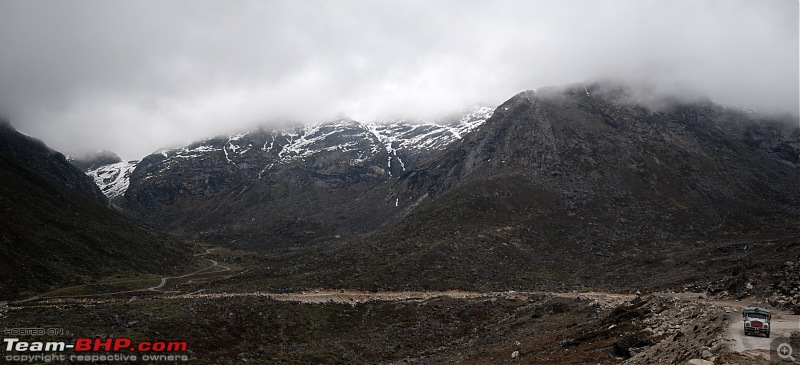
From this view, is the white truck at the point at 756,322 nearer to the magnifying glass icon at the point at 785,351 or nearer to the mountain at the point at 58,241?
the magnifying glass icon at the point at 785,351

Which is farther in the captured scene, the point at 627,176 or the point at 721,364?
the point at 627,176

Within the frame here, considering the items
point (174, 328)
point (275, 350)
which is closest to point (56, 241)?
point (174, 328)

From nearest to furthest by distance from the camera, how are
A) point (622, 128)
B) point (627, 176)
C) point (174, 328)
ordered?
point (174, 328) → point (627, 176) → point (622, 128)

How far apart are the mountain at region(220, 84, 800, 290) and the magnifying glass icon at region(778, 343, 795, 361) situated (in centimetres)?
3501

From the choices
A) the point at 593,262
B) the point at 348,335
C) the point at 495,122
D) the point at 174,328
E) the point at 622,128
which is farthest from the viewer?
the point at 495,122

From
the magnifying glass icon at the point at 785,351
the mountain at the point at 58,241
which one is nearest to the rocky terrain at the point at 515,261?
the mountain at the point at 58,241

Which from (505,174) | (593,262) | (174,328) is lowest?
(593,262)

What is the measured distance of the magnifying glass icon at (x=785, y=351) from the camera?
19.9 m

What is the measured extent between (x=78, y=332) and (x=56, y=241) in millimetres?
83898

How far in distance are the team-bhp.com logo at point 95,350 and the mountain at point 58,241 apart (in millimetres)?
55045

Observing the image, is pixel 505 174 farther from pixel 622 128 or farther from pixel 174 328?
pixel 174 328

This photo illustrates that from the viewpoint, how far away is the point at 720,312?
31.0m

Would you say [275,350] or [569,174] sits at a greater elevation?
[569,174]

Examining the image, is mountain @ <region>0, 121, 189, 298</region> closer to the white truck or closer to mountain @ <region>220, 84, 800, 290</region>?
mountain @ <region>220, 84, 800, 290</region>
